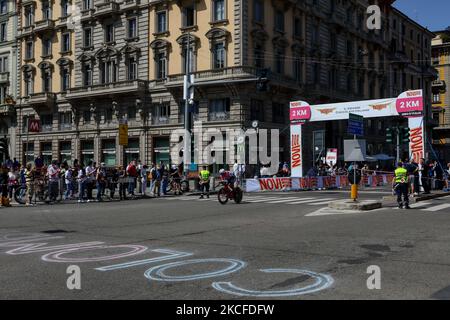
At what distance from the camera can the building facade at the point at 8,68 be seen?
5506 centimetres

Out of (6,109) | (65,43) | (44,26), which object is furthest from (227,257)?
(6,109)

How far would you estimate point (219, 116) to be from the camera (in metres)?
39.2

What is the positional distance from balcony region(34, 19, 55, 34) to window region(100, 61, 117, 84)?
8.31 m

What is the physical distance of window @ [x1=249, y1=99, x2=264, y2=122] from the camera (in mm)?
39094

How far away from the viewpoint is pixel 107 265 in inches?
287

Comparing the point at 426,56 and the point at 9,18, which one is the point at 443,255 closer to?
the point at 9,18

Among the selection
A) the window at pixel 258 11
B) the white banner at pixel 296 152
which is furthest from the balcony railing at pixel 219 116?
the white banner at pixel 296 152

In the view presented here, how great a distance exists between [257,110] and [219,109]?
3149 mm

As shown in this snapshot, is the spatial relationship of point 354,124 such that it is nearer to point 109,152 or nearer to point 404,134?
point 404,134

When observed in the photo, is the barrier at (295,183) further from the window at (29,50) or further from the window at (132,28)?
the window at (29,50)

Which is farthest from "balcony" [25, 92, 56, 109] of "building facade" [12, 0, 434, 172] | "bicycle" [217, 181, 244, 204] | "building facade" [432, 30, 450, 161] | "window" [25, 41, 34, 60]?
"building facade" [432, 30, 450, 161]

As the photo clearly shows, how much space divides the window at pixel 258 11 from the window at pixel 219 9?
8.67 feet
